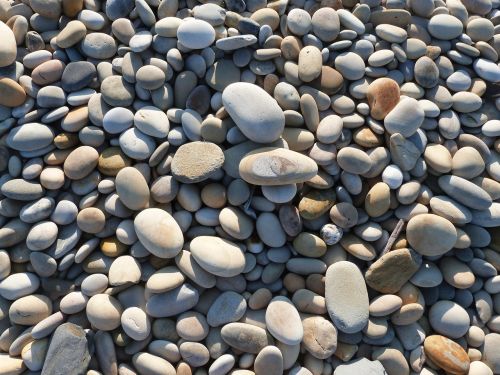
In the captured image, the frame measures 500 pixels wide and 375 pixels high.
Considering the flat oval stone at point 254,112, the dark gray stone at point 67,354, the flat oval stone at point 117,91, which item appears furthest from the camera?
the flat oval stone at point 117,91

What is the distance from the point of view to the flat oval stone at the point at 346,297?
3.87ft

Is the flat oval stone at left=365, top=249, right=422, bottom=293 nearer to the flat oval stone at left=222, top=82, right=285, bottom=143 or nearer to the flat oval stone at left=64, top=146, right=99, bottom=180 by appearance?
the flat oval stone at left=222, top=82, right=285, bottom=143

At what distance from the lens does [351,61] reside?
4.58ft

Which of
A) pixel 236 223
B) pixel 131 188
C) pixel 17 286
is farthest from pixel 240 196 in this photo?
pixel 17 286

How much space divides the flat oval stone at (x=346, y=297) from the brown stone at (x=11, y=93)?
1005mm

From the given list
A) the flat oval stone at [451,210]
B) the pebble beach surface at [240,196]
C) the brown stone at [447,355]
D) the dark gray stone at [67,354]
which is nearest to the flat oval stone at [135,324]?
the pebble beach surface at [240,196]

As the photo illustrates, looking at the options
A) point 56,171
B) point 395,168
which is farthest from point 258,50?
point 56,171

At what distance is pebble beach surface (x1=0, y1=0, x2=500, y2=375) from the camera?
1183 mm

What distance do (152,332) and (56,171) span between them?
522 millimetres

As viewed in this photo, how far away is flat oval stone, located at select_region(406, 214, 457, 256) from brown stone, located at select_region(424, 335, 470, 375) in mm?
236

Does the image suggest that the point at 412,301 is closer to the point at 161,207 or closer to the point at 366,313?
the point at 366,313

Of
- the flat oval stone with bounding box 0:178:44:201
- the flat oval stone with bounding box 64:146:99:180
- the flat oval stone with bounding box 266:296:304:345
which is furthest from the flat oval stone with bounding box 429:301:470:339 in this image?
the flat oval stone with bounding box 0:178:44:201

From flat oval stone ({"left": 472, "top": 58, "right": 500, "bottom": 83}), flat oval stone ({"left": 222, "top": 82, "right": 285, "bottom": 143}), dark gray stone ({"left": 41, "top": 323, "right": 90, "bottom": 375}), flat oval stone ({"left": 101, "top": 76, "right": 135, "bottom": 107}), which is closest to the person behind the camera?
dark gray stone ({"left": 41, "top": 323, "right": 90, "bottom": 375})

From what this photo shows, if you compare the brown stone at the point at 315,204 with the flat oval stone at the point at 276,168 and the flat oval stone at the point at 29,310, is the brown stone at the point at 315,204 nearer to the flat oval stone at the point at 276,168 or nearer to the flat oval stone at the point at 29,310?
the flat oval stone at the point at 276,168
